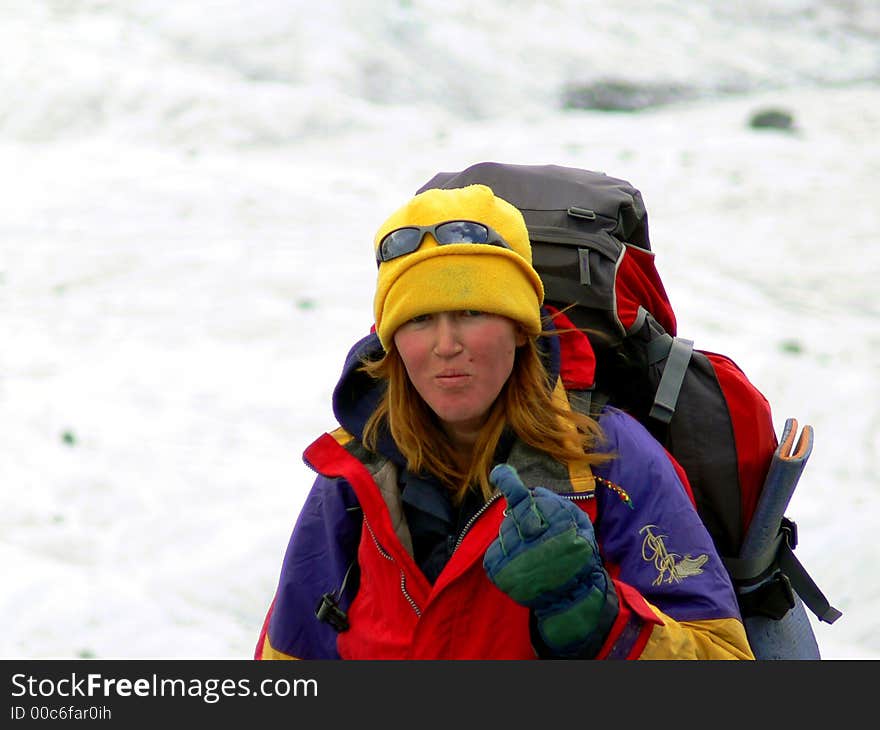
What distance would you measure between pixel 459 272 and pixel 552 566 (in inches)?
24.2

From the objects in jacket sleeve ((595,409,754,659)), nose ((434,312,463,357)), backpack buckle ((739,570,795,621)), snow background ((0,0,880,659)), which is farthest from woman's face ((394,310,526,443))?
snow background ((0,0,880,659))

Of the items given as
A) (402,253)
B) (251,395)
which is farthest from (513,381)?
(251,395)

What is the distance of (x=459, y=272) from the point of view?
7.22ft

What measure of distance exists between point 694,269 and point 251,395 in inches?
147

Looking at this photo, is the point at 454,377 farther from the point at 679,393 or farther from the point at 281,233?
the point at 281,233

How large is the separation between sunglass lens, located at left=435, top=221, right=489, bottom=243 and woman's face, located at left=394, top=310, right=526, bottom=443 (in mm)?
139

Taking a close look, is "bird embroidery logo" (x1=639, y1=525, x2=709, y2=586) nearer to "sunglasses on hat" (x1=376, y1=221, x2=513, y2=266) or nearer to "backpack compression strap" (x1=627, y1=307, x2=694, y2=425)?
"backpack compression strap" (x1=627, y1=307, x2=694, y2=425)

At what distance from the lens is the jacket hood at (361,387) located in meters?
2.35

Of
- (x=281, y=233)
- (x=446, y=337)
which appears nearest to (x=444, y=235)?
(x=446, y=337)

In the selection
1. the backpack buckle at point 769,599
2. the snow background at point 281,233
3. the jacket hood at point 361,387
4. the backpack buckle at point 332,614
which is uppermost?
the jacket hood at point 361,387

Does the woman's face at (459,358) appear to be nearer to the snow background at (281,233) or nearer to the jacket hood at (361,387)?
the jacket hood at (361,387)

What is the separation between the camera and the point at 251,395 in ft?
22.7

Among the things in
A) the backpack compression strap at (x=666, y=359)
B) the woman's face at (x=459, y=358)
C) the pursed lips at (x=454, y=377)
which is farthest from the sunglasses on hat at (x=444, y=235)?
the backpack compression strap at (x=666, y=359)

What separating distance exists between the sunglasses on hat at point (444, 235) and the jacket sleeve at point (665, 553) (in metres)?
0.47
